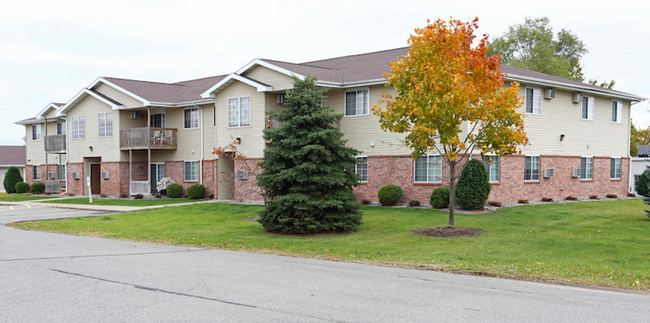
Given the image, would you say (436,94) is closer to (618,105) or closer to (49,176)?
(618,105)

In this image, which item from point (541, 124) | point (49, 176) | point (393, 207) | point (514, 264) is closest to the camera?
point (514, 264)

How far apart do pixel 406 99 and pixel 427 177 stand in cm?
925

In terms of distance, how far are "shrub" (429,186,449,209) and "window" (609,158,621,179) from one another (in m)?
13.8

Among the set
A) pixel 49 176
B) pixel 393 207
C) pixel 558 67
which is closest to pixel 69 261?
pixel 393 207

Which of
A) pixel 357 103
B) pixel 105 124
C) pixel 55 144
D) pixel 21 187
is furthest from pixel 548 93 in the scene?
pixel 21 187

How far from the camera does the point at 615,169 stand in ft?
96.0

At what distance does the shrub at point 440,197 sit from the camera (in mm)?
21219

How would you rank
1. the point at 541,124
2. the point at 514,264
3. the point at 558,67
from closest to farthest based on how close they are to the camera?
1. the point at 514,264
2. the point at 541,124
3. the point at 558,67

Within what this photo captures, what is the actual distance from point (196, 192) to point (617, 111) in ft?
82.8

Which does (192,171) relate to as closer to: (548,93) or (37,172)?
(37,172)

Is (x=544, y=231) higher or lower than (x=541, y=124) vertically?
lower

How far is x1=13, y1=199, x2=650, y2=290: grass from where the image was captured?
398 inches

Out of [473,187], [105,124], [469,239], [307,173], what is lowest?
[469,239]

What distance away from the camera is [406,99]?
46.7 ft
